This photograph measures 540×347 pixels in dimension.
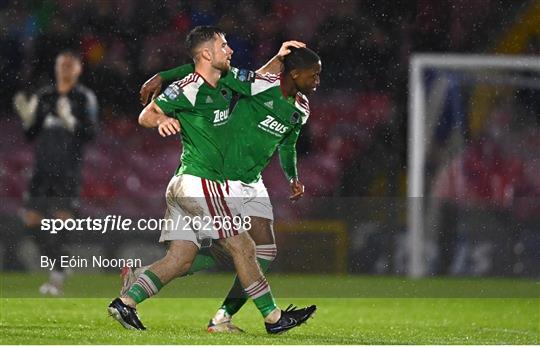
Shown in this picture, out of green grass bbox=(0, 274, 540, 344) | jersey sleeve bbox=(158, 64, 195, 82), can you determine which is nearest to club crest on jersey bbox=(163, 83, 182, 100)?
jersey sleeve bbox=(158, 64, 195, 82)

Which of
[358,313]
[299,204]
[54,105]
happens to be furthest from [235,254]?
[299,204]

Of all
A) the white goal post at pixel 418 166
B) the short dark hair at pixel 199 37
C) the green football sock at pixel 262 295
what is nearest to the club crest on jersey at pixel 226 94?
the short dark hair at pixel 199 37

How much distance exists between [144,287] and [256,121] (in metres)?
1.01

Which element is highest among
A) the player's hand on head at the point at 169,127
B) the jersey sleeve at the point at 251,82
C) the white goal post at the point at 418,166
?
the jersey sleeve at the point at 251,82

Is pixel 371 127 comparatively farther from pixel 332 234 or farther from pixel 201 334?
pixel 201 334

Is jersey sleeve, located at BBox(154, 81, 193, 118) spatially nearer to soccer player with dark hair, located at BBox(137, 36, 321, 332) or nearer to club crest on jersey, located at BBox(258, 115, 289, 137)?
soccer player with dark hair, located at BBox(137, 36, 321, 332)

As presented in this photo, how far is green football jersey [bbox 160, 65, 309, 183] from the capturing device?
23.1 feet

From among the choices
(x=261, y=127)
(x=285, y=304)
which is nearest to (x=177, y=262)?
(x=261, y=127)

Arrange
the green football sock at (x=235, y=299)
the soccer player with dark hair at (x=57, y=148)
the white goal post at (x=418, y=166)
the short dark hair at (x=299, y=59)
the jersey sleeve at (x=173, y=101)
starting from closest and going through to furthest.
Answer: the jersey sleeve at (x=173, y=101) → the short dark hair at (x=299, y=59) → the green football sock at (x=235, y=299) → the soccer player with dark hair at (x=57, y=148) → the white goal post at (x=418, y=166)

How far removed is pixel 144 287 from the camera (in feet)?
22.2

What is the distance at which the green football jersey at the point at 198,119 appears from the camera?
6691mm

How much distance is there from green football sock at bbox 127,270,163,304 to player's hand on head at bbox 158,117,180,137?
0.97m

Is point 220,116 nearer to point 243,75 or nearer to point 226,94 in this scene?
point 226,94

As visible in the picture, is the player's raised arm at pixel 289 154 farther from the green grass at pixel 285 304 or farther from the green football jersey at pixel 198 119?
the green grass at pixel 285 304
